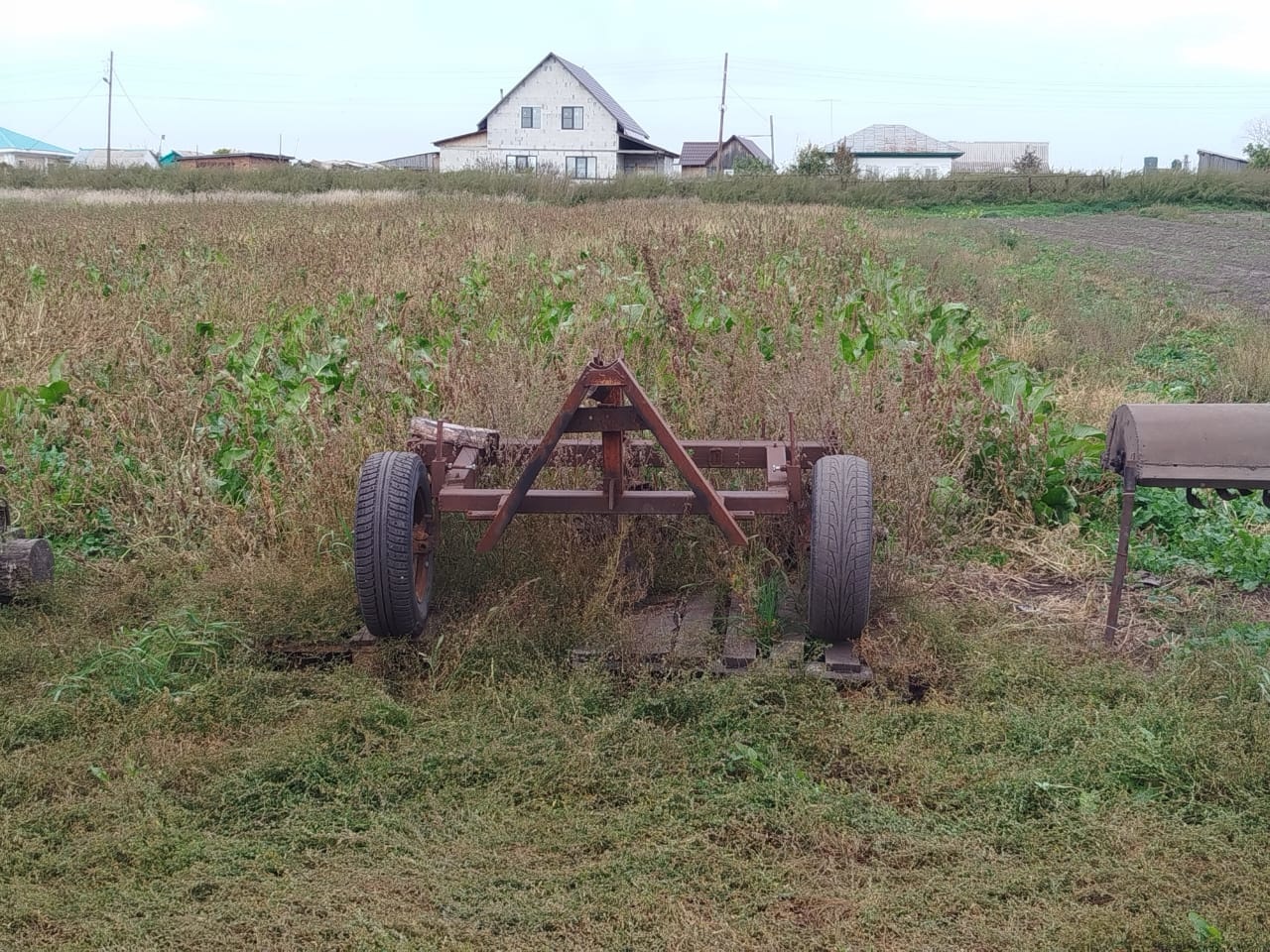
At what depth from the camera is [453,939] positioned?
2.69 meters

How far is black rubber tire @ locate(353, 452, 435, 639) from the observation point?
13.4 ft

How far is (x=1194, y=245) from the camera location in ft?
77.3

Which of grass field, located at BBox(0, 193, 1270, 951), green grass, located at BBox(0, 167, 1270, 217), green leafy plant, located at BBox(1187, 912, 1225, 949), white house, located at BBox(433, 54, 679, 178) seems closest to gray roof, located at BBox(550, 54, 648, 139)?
white house, located at BBox(433, 54, 679, 178)

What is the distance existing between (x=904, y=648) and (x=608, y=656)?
1090 mm

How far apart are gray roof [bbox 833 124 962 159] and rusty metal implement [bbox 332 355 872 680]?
82.6 metres

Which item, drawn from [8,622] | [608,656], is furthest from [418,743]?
[8,622]

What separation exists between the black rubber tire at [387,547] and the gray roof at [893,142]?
83.0 meters

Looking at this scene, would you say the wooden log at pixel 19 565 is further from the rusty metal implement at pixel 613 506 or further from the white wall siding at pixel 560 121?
the white wall siding at pixel 560 121

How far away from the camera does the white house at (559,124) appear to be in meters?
57.4

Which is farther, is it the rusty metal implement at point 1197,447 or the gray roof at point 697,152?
the gray roof at point 697,152

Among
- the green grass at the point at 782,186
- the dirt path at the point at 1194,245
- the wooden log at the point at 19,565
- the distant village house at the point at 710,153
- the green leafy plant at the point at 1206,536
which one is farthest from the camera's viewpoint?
the distant village house at the point at 710,153

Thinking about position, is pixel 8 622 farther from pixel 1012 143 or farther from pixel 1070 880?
pixel 1012 143

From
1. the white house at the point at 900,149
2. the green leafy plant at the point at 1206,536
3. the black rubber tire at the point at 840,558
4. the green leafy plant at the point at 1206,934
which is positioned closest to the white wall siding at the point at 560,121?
the white house at the point at 900,149

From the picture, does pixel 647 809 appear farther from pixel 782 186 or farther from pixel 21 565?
pixel 782 186
